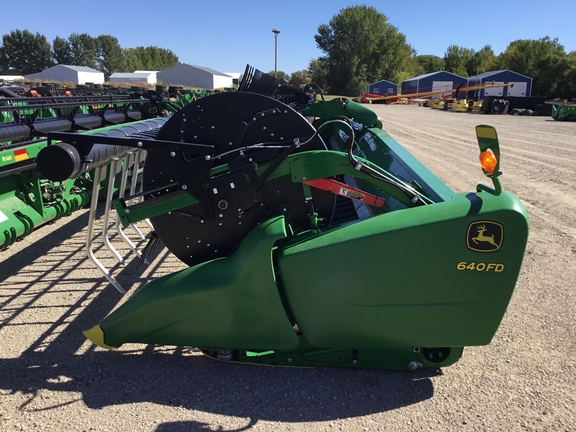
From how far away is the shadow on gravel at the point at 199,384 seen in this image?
229 centimetres

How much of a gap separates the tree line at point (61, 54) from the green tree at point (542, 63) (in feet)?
225

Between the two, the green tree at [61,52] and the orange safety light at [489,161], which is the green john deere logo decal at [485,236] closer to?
the orange safety light at [489,161]

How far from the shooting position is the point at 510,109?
2739 centimetres

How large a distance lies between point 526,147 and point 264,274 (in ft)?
38.5

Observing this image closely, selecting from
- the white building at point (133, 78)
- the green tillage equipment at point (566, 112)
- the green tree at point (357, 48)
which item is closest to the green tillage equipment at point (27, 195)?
the green tillage equipment at point (566, 112)

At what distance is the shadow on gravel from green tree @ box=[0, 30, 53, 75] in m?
99.6

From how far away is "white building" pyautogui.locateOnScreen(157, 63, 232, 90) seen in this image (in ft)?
201

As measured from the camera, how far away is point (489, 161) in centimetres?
211

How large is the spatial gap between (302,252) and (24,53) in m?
105

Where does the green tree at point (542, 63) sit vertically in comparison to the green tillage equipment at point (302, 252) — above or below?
above

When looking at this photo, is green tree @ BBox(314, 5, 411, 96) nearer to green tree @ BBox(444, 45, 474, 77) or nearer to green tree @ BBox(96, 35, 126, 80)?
Result: green tree @ BBox(444, 45, 474, 77)

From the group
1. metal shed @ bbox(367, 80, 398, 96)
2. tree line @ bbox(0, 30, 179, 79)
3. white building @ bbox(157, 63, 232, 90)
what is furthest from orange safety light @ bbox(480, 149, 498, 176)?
tree line @ bbox(0, 30, 179, 79)

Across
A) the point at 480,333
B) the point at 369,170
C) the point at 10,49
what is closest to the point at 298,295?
the point at 369,170

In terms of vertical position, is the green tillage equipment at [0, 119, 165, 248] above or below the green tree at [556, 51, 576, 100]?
below
